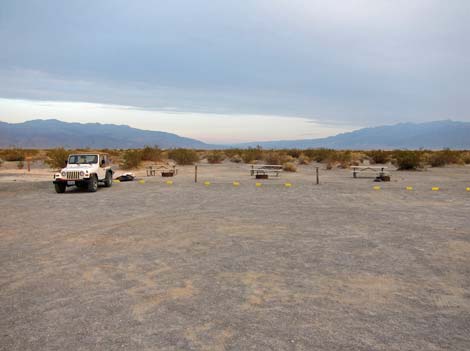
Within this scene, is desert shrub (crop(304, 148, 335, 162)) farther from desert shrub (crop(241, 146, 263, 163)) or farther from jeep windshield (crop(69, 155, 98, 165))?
jeep windshield (crop(69, 155, 98, 165))

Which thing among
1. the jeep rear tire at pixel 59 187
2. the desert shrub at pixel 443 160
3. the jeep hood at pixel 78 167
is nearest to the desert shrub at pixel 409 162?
the desert shrub at pixel 443 160

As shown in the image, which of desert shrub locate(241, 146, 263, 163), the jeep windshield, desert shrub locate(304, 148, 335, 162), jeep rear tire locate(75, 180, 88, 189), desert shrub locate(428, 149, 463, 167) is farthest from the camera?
desert shrub locate(304, 148, 335, 162)

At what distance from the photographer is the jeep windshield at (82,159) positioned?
59.0ft

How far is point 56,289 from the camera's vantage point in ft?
18.4

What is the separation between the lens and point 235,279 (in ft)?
19.7

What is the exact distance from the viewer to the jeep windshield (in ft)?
59.0

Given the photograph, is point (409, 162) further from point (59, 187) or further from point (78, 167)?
point (59, 187)

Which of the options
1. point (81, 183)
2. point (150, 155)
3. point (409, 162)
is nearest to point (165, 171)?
point (150, 155)

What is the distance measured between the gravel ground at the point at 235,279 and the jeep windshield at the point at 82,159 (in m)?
5.93

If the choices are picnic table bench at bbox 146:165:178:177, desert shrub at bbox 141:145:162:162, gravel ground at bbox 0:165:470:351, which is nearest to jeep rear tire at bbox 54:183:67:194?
gravel ground at bbox 0:165:470:351

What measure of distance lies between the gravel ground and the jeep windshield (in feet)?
19.5

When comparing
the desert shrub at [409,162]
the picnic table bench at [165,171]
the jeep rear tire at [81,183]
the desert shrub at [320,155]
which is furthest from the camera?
the desert shrub at [320,155]

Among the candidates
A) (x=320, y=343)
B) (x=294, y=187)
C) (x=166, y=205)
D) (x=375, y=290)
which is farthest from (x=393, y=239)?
(x=294, y=187)

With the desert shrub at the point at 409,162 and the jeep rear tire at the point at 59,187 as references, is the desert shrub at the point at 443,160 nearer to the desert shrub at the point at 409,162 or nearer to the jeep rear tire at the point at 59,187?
the desert shrub at the point at 409,162
